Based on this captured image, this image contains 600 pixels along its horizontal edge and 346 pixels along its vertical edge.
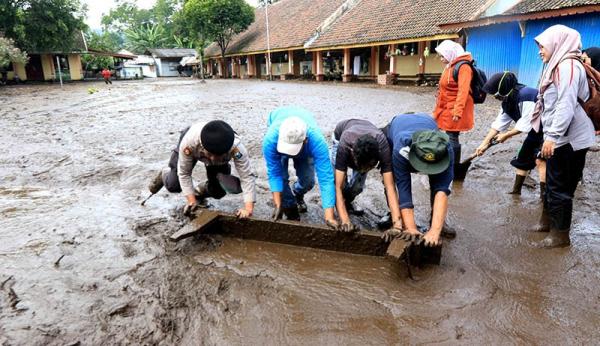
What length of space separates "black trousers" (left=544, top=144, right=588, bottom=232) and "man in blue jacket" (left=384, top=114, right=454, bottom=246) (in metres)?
0.85

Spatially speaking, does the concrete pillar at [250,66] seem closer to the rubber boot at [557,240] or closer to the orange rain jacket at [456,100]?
the orange rain jacket at [456,100]

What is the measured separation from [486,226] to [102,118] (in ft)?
33.0

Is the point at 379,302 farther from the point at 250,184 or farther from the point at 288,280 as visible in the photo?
the point at 250,184

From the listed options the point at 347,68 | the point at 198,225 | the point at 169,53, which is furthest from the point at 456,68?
Answer: the point at 169,53

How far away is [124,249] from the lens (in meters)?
3.35

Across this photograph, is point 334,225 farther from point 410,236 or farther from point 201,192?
point 201,192

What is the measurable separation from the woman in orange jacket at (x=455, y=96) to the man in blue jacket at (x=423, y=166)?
4.57 feet

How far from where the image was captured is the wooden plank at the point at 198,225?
10.7ft

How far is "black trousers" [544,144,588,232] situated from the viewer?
2.95 meters

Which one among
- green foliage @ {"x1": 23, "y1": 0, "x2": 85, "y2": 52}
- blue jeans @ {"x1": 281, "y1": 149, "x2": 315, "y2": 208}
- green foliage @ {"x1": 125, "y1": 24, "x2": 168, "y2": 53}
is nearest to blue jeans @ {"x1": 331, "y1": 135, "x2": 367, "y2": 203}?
blue jeans @ {"x1": 281, "y1": 149, "x2": 315, "y2": 208}

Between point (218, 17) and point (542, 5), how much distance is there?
2514 centimetres

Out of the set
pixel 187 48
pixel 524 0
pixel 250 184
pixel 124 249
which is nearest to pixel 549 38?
pixel 250 184

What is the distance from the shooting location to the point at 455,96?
439 centimetres

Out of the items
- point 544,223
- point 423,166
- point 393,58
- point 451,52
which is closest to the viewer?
point 423,166
